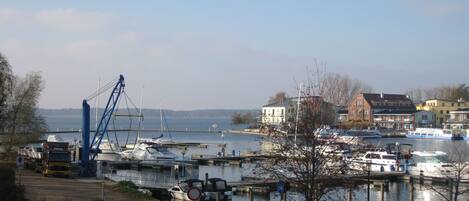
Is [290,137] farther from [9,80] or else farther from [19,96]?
[19,96]

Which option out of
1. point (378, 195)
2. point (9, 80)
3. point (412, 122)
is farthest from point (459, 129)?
point (9, 80)

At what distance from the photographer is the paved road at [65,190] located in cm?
2908

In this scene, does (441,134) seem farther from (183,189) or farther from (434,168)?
(183,189)

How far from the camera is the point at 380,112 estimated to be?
5945 inches

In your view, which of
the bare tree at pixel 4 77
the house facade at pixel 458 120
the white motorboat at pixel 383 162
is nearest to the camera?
the bare tree at pixel 4 77

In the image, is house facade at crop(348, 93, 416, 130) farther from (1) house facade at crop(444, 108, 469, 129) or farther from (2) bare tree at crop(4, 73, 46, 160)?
(2) bare tree at crop(4, 73, 46, 160)

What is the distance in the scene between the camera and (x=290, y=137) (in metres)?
18.8

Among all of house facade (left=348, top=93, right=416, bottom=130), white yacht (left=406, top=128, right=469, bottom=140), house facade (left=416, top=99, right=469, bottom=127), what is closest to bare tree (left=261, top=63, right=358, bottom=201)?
white yacht (left=406, top=128, right=469, bottom=140)

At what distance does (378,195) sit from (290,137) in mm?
24328

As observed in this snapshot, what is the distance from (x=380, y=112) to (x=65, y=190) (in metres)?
127

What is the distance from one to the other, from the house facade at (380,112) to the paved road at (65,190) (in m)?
113

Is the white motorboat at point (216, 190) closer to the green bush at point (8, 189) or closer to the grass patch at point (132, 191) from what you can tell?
the grass patch at point (132, 191)

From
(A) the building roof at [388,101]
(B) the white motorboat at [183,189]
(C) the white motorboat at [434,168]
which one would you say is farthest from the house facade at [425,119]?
(B) the white motorboat at [183,189]

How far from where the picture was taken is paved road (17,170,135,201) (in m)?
29.1
